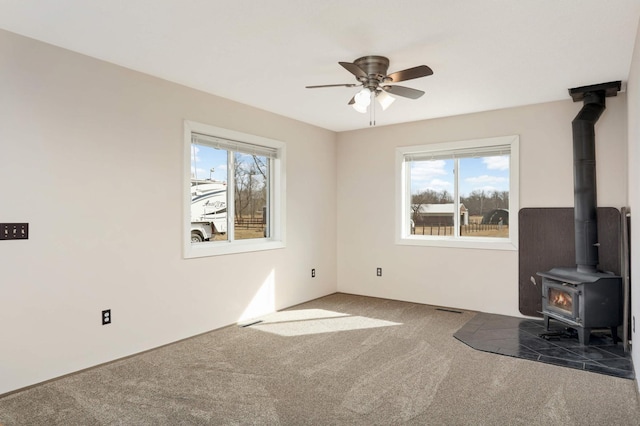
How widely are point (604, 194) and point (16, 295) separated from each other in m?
5.21

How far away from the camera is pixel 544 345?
3691 mm

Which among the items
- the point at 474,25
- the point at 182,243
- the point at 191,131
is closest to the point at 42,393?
the point at 182,243

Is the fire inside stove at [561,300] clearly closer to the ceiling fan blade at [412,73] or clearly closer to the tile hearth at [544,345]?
the tile hearth at [544,345]

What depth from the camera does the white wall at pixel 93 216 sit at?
2846mm

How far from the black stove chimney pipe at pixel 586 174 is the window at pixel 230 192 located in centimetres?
323

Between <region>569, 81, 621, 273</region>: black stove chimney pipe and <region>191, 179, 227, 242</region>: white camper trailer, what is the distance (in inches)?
143

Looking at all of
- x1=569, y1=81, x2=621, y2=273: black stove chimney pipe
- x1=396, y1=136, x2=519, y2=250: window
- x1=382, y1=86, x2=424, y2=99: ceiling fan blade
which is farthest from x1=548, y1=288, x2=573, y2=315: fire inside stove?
x1=382, y1=86, x2=424, y2=99: ceiling fan blade

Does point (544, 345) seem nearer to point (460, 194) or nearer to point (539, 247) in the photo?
point (539, 247)

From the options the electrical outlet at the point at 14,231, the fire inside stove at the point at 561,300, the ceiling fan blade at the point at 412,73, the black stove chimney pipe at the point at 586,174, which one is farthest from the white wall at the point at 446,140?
the electrical outlet at the point at 14,231

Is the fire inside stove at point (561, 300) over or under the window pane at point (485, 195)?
under

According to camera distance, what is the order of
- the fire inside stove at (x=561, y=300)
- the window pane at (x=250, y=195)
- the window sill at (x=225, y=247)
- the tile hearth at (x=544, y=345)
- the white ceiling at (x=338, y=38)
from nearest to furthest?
the white ceiling at (x=338, y=38)
the tile hearth at (x=544, y=345)
the fire inside stove at (x=561, y=300)
the window sill at (x=225, y=247)
the window pane at (x=250, y=195)

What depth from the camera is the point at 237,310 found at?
4.54 meters

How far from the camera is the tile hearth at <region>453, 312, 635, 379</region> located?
324 cm

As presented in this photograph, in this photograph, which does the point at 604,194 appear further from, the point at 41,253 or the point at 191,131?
the point at 41,253
